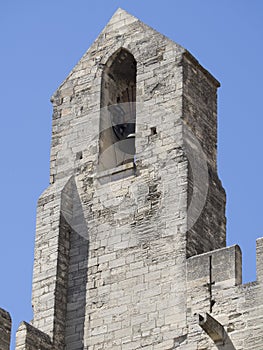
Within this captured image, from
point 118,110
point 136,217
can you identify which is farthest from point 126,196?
point 118,110

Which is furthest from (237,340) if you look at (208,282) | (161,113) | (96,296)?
(161,113)

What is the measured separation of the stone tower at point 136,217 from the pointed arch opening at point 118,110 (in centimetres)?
2

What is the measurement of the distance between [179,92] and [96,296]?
9.55 feet

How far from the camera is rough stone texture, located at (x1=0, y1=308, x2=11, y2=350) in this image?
63.3 feet

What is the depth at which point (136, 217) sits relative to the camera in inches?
806

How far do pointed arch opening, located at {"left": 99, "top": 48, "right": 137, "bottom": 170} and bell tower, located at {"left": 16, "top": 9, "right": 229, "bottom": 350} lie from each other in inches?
0.7

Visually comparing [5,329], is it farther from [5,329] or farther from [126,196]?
[126,196]

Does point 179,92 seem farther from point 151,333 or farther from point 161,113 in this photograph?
point 151,333

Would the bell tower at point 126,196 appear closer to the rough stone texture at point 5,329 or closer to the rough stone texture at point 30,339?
the rough stone texture at point 30,339

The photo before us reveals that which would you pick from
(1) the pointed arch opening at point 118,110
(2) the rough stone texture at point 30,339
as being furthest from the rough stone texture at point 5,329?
(1) the pointed arch opening at point 118,110

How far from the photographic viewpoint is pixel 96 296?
2027cm

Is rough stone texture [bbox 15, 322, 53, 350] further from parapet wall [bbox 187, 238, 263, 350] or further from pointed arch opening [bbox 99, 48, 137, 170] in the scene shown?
pointed arch opening [bbox 99, 48, 137, 170]

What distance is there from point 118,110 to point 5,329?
161 inches

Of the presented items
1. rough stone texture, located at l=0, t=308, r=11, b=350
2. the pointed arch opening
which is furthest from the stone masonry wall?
the pointed arch opening
